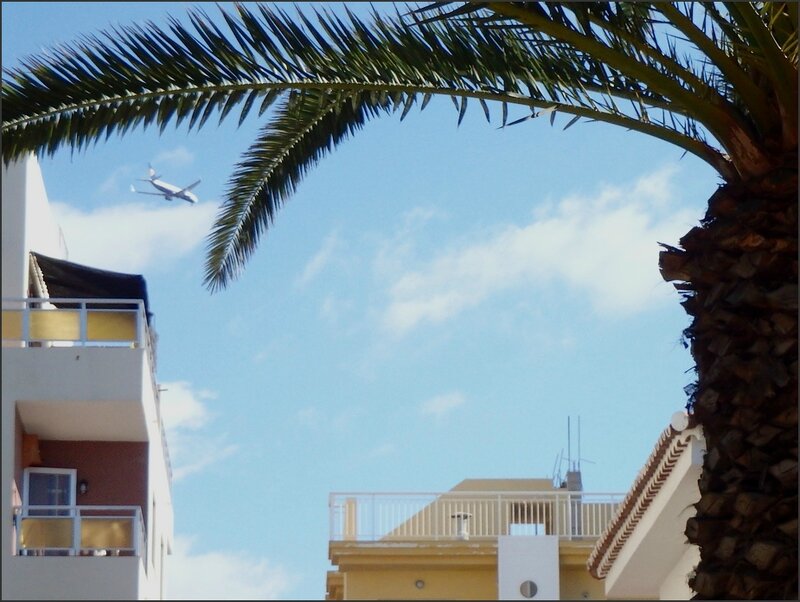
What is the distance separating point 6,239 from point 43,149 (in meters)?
10.1

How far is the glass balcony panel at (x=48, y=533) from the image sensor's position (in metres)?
18.2

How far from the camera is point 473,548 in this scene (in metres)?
27.3

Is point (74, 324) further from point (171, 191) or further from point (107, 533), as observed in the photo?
point (171, 191)

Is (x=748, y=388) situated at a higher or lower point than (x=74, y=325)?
lower

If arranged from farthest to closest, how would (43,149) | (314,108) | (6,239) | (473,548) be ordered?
(473,548) → (6,239) → (314,108) → (43,149)

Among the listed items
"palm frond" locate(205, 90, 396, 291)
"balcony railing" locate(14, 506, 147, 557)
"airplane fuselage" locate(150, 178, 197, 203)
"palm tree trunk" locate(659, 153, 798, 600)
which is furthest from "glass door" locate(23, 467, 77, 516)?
"airplane fuselage" locate(150, 178, 197, 203)

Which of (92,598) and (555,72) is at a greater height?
(555,72)

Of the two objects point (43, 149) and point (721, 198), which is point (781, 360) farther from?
point (43, 149)

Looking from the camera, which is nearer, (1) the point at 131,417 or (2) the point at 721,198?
(2) the point at 721,198

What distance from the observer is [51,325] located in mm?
18938

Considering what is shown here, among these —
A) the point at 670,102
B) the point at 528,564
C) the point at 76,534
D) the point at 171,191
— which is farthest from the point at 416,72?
the point at 171,191

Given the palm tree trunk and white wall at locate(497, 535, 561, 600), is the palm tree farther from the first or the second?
white wall at locate(497, 535, 561, 600)

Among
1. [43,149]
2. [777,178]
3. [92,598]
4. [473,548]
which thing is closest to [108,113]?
[43,149]

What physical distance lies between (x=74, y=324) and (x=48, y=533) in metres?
2.65
